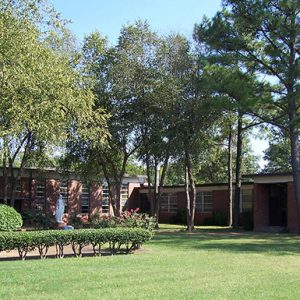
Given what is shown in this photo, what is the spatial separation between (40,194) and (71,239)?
91.3ft

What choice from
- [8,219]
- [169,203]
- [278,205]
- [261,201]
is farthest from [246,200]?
[8,219]

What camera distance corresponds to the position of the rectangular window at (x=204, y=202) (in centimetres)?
4103

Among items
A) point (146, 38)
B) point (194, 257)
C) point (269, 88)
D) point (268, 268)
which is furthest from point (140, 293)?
point (146, 38)

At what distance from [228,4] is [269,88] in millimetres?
4543

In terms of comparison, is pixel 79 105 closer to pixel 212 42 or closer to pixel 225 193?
pixel 212 42

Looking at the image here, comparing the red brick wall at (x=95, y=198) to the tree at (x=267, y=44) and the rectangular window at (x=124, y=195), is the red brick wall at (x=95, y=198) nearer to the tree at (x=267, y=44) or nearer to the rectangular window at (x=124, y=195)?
the rectangular window at (x=124, y=195)

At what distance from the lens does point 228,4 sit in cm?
2503

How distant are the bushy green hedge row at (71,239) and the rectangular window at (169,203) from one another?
28136mm

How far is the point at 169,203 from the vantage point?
4478 centimetres

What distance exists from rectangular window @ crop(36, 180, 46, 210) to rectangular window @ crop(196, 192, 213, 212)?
12253mm

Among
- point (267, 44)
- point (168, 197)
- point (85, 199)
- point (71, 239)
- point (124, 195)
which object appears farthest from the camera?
point (124, 195)

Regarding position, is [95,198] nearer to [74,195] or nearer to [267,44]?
[74,195]

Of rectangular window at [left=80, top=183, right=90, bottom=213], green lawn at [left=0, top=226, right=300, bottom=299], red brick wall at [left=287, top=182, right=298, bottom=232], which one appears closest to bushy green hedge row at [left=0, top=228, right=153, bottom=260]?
green lawn at [left=0, top=226, right=300, bottom=299]

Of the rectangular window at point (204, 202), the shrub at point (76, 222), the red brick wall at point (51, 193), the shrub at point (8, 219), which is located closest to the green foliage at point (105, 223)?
the shrub at point (8, 219)
